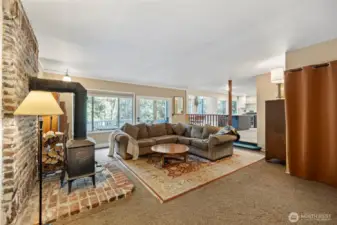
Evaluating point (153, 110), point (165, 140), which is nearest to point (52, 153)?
point (165, 140)

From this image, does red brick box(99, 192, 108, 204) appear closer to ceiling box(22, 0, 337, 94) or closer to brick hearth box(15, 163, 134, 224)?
brick hearth box(15, 163, 134, 224)

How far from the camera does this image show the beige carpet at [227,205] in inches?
74.2

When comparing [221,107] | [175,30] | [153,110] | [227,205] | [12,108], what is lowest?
[227,205]

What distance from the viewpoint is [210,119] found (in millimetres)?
7883

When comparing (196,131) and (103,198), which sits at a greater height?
(196,131)

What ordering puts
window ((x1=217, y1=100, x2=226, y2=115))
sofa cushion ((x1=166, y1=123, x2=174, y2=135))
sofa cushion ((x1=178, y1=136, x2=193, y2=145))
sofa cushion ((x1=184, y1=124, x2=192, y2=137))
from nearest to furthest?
1. sofa cushion ((x1=178, y1=136, x2=193, y2=145))
2. sofa cushion ((x1=184, y1=124, x2=192, y2=137))
3. sofa cushion ((x1=166, y1=123, x2=174, y2=135))
4. window ((x1=217, y1=100, x2=226, y2=115))

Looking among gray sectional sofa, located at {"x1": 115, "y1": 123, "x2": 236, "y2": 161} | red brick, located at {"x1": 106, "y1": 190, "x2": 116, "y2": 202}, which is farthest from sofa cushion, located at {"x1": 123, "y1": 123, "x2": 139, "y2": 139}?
red brick, located at {"x1": 106, "y1": 190, "x2": 116, "y2": 202}

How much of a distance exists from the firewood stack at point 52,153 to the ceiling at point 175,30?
1684 millimetres

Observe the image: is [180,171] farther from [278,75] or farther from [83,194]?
[278,75]

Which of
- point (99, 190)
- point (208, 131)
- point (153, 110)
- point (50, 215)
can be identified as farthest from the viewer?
point (153, 110)

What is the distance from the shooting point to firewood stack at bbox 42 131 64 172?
282 cm

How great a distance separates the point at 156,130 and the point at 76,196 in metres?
3.12

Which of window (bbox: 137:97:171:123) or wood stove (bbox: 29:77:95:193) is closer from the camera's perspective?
wood stove (bbox: 29:77:95:193)

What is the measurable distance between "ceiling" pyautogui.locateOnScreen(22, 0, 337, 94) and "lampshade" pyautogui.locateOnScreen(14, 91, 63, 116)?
1085mm
